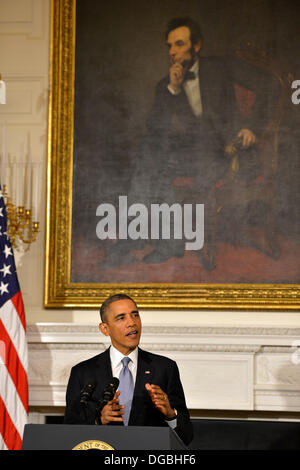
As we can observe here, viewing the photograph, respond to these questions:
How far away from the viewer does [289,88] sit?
6301 mm

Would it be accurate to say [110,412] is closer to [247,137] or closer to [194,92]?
[247,137]

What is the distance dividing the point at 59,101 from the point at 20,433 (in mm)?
3159

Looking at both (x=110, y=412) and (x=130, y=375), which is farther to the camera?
(x=130, y=375)

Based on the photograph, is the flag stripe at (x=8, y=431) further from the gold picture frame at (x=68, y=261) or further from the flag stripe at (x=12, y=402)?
the gold picture frame at (x=68, y=261)

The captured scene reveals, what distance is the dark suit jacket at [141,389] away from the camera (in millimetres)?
3498

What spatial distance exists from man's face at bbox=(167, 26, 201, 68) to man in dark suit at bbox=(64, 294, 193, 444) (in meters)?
3.38

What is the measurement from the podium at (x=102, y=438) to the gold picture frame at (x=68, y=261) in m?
3.55

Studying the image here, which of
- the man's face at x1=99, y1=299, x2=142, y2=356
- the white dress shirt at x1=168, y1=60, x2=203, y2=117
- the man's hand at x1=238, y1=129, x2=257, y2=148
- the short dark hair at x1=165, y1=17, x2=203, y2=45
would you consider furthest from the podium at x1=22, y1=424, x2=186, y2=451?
the short dark hair at x1=165, y1=17, x2=203, y2=45

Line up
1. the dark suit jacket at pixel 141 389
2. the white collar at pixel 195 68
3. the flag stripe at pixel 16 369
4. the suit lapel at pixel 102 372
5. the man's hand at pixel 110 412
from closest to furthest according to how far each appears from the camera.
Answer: the man's hand at pixel 110 412
the dark suit jacket at pixel 141 389
the suit lapel at pixel 102 372
the flag stripe at pixel 16 369
the white collar at pixel 195 68

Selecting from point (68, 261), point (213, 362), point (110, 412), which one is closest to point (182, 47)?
point (68, 261)

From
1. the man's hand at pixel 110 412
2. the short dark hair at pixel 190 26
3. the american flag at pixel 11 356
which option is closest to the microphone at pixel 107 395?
the man's hand at pixel 110 412

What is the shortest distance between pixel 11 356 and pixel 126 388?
219 cm

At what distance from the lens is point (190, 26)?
6461mm
